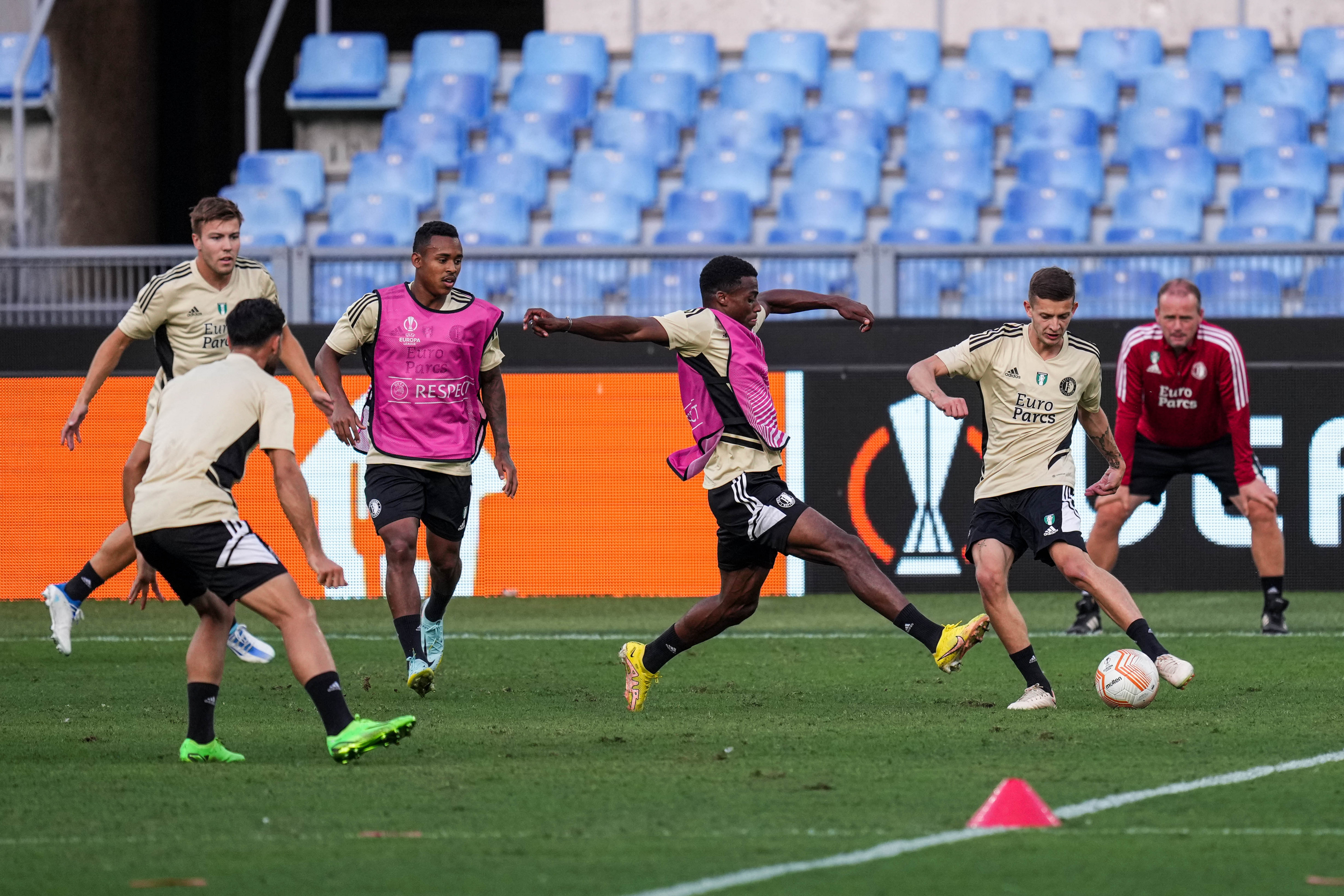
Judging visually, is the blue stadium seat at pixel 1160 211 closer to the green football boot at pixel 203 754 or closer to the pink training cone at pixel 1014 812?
the green football boot at pixel 203 754

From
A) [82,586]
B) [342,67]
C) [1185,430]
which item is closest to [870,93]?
[342,67]

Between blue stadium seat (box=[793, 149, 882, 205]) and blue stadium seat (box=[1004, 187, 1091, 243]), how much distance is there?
49.6 inches

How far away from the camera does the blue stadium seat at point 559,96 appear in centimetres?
1847

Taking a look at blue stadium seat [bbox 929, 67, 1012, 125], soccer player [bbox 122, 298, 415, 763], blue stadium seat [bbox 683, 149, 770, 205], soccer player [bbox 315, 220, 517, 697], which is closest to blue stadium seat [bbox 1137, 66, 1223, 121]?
blue stadium seat [bbox 929, 67, 1012, 125]

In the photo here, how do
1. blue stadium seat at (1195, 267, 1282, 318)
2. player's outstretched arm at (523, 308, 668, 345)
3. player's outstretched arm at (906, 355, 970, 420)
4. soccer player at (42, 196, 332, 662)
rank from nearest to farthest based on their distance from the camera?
player's outstretched arm at (906, 355, 970, 420) → player's outstretched arm at (523, 308, 668, 345) → soccer player at (42, 196, 332, 662) → blue stadium seat at (1195, 267, 1282, 318)

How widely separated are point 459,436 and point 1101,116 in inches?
436

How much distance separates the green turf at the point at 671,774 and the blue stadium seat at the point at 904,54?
946cm

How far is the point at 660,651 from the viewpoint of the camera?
306 inches

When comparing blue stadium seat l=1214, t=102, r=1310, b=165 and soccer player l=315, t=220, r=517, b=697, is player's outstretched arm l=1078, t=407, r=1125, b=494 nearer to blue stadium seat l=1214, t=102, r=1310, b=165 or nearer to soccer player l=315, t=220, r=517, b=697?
soccer player l=315, t=220, r=517, b=697

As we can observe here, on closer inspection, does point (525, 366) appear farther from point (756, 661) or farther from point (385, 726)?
point (385, 726)

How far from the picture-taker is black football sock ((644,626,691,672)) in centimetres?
777

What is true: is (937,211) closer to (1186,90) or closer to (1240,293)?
(1186,90)

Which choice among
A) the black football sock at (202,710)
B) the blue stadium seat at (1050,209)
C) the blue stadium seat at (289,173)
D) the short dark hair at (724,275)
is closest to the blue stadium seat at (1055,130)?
the blue stadium seat at (1050,209)

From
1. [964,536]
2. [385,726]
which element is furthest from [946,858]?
[964,536]
